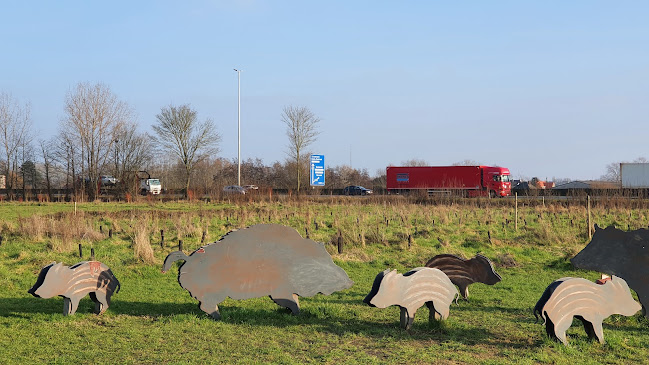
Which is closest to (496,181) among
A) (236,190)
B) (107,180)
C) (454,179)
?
(454,179)

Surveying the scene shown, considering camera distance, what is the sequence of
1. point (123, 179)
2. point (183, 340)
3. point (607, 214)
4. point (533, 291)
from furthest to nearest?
point (123, 179) < point (607, 214) < point (533, 291) < point (183, 340)

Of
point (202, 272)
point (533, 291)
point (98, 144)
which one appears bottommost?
point (533, 291)

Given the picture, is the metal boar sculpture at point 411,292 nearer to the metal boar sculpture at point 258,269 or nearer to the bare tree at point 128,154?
the metal boar sculpture at point 258,269

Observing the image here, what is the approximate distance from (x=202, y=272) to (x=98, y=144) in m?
37.3

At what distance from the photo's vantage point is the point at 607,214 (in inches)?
854

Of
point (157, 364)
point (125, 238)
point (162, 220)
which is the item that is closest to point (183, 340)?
point (157, 364)

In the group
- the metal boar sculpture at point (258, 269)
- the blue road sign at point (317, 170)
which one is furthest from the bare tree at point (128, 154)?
the metal boar sculpture at point (258, 269)

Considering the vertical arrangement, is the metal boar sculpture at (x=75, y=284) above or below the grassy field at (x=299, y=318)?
above

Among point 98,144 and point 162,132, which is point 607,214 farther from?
point 162,132

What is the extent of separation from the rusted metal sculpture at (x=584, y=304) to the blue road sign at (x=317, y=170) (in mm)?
20114

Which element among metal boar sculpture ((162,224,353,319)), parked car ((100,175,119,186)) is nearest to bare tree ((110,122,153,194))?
parked car ((100,175,119,186))

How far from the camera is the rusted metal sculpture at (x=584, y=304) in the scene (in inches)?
256

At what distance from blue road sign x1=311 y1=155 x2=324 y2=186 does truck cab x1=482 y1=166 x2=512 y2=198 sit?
841 inches

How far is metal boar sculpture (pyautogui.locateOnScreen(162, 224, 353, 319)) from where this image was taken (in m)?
7.82
